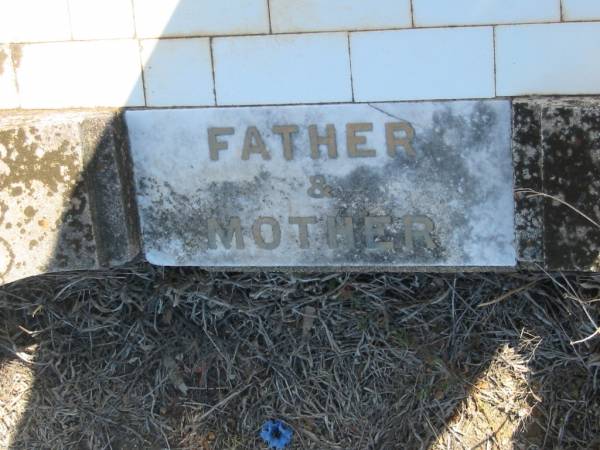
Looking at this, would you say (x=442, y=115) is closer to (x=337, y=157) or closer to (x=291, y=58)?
(x=337, y=157)

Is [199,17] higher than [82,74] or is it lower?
higher

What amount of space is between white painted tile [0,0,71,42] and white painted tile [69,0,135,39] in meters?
0.04

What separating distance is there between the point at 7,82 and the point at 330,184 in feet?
3.84

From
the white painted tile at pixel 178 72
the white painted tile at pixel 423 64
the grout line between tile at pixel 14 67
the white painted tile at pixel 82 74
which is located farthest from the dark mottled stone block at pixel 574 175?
the grout line between tile at pixel 14 67

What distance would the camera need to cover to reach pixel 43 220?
2.29 m

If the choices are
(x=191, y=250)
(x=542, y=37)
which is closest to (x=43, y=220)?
(x=191, y=250)

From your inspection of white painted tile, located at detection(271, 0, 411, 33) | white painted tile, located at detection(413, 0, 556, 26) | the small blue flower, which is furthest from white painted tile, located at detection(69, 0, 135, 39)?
the small blue flower

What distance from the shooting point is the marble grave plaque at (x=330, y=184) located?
2277mm

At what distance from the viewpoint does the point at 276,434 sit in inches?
106

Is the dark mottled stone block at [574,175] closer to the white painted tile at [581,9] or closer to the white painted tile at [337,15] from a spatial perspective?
the white painted tile at [581,9]

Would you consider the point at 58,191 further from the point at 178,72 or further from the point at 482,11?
the point at 482,11

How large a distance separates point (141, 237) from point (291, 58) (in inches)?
31.2

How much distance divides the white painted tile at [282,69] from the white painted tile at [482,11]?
0.27 m

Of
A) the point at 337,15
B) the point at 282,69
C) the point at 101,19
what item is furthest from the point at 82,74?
the point at 337,15
